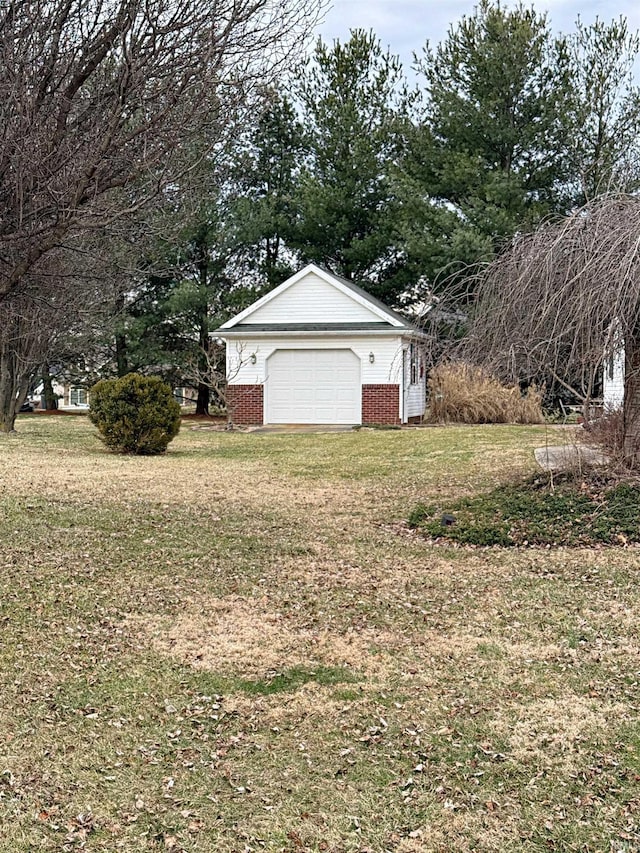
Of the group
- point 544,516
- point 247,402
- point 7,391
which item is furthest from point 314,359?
point 544,516

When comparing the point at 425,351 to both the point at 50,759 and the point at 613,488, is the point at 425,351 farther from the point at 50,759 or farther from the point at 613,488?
the point at 50,759

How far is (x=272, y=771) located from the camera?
3.45m

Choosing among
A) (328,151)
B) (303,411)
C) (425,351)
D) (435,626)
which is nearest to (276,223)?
(328,151)

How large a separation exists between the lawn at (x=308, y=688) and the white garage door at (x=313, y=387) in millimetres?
12730

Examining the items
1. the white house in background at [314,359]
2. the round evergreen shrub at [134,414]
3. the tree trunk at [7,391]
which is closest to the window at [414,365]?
the white house in background at [314,359]

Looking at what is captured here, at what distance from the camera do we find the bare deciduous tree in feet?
16.8

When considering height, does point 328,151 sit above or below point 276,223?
above

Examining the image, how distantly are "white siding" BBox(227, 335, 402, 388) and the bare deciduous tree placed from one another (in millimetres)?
14932

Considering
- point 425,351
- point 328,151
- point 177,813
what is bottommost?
point 177,813

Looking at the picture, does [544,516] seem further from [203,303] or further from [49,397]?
[49,397]

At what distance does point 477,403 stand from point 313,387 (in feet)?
13.6

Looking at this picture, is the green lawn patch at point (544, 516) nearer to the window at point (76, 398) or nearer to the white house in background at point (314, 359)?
the white house in background at point (314, 359)

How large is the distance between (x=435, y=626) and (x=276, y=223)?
2312cm

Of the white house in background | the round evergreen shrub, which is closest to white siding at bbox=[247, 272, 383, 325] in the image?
the white house in background
